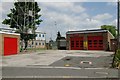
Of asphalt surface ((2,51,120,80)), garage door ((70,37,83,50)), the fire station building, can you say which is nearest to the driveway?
asphalt surface ((2,51,120,80))

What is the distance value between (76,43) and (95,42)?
472cm

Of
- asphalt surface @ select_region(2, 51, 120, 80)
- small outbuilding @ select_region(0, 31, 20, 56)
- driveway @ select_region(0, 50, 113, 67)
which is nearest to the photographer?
asphalt surface @ select_region(2, 51, 120, 80)

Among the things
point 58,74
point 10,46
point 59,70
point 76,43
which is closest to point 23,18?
point 76,43

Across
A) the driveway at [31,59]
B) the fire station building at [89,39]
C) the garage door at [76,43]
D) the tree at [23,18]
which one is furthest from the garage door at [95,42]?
the driveway at [31,59]

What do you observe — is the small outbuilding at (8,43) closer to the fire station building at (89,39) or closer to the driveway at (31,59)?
the driveway at (31,59)

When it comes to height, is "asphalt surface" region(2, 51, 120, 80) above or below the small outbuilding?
below

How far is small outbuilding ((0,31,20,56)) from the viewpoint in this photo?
3008cm

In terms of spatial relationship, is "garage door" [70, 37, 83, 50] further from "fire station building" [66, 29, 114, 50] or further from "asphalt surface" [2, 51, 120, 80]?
"asphalt surface" [2, 51, 120, 80]

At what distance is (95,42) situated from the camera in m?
48.1

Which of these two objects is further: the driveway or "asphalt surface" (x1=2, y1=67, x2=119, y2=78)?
the driveway

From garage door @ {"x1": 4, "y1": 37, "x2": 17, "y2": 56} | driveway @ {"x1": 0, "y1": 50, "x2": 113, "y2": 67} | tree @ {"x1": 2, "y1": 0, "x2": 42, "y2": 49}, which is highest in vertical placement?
tree @ {"x1": 2, "y1": 0, "x2": 42, "y2": 49}

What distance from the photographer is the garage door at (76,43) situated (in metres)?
50.2

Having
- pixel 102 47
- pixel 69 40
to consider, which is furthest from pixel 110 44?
pixel 69 40

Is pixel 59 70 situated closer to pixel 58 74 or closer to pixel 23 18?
pixel 58 74
